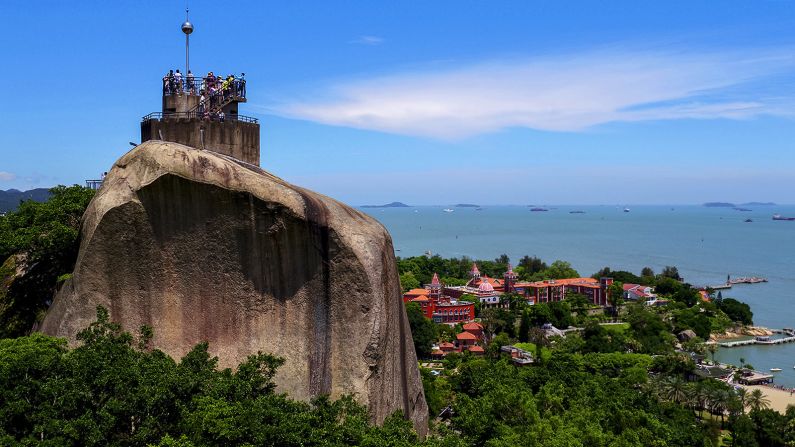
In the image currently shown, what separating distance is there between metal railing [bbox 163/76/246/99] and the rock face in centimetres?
558

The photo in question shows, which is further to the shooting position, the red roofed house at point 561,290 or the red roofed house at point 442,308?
the red roofed house at point 561,290

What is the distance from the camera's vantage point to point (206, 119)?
20516mm

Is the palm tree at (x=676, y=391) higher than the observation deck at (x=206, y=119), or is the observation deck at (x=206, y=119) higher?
the observation deck at (x=206, y=119)

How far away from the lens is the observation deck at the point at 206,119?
20.4 meters

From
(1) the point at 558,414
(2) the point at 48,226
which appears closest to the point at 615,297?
(1) the point at 558,414

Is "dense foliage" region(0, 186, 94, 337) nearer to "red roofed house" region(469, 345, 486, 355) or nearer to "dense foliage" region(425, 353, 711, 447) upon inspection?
"dense foliage" region(425, 353, 711, 447)

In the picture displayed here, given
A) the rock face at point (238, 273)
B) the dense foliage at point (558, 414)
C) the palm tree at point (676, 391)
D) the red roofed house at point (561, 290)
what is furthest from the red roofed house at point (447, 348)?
the rock face at point (238, 273)

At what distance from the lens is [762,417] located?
3828 centimetres

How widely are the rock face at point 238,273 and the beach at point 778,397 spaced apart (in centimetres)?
4568

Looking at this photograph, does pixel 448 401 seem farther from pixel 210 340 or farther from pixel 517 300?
pixel 517 300

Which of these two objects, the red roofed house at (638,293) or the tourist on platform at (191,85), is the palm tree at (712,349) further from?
the tourist on platform at (191,85)

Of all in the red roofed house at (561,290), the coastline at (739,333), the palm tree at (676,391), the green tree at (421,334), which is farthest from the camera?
the red roofed house at (561,290)

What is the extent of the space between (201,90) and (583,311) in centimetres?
7175

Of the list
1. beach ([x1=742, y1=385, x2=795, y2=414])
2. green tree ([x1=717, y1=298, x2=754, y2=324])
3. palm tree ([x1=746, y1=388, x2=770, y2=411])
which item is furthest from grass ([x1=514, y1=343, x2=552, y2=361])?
green tree ([x1=717, y1=298, x2=754, y2=324])
